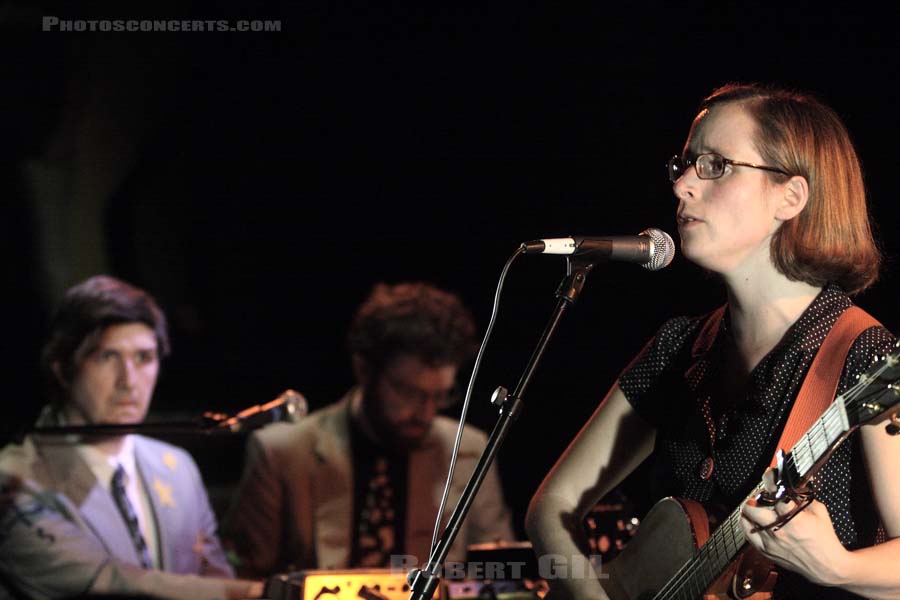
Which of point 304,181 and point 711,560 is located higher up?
point 304,181

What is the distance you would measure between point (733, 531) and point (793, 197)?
0.82m

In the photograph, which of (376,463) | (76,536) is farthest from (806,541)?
(376,463)

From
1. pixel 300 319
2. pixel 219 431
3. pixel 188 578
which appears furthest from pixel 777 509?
pixel 300 319

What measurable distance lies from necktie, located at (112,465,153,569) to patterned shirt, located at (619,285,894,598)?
8.80 feet

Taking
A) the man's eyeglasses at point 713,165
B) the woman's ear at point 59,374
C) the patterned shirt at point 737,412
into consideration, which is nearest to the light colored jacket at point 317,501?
the woman's ear at point 59,374

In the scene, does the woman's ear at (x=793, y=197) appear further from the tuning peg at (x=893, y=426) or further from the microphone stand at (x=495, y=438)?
the tuning peg at (x=893, y=426)

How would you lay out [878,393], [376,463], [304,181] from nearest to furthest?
[878,393] < [376,463] < [304,181]

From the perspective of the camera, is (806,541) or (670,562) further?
(670,562)

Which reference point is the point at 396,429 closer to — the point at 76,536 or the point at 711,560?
the point at 76,536

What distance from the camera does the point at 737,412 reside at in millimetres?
2424

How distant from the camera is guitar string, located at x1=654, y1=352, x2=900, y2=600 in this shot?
1858mm

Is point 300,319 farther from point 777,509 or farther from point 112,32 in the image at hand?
point 777,509

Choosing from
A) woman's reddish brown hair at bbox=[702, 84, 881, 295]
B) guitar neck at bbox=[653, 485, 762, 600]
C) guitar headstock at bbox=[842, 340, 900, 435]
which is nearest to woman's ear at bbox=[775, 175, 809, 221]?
woman's reddish brown hair at bbox=[702, 84, 881, 295]

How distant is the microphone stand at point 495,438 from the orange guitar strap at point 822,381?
56 cm
